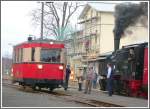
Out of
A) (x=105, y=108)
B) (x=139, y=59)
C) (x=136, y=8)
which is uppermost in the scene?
(x=136, y=8)

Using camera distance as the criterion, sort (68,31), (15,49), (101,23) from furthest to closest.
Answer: (101,23)
(68,31)
(15,49)

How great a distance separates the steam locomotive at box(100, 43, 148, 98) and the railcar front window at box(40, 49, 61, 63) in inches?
138

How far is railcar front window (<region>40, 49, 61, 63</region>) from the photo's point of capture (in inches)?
1117

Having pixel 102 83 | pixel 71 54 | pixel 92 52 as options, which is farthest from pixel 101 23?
pixel 102 83

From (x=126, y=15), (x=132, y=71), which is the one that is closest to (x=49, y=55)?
(x=132, y=71)

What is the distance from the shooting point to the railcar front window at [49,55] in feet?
93.1

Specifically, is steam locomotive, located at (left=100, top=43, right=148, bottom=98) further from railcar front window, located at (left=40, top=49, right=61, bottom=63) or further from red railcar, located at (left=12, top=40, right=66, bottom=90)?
railcar front window, located at (left=40, top=49, right=61, bottom=63)

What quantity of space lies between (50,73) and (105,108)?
1127cm

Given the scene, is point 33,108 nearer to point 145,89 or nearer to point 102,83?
point 145,89

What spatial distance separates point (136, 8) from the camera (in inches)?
1271

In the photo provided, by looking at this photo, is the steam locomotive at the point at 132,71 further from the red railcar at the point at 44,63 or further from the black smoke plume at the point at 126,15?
the black smoke plume at the point at 126,15

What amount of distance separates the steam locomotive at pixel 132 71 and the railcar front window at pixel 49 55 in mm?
3501

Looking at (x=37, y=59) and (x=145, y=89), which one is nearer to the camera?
(x=145, y=89)

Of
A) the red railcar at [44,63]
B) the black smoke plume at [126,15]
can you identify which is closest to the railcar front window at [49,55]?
the red railcar at [44,63]
